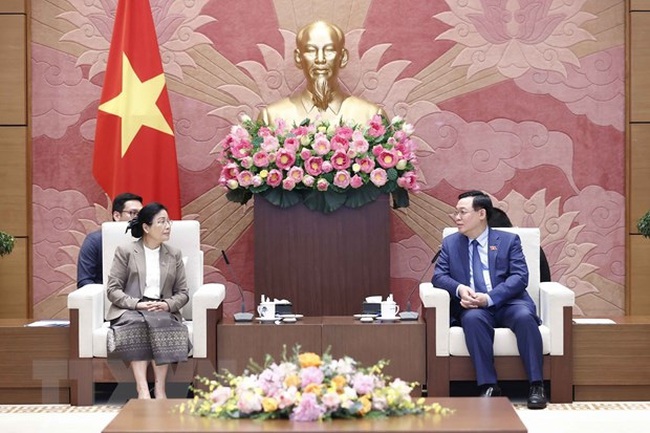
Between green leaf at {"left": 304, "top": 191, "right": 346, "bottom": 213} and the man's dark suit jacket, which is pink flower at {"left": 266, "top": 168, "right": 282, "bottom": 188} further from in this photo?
the man's dark suit jacket

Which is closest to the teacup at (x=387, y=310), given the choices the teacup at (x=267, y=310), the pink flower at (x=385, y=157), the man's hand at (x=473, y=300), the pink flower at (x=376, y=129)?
the man's hand at (x=473, y=300)

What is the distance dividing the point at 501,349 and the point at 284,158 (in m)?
1.72

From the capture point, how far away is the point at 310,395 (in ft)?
11.9

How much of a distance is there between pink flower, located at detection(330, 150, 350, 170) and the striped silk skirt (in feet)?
4.54

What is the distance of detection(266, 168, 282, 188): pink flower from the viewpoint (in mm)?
6695

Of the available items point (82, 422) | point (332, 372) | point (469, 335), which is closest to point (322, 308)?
point (469, 335)

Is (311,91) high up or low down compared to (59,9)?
down

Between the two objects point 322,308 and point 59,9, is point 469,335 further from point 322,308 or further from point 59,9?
point 59,9

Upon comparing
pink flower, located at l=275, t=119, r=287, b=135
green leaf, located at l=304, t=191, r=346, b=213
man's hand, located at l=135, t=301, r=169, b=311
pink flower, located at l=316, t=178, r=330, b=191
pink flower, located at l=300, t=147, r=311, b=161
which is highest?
pink flower, located at l=275, t=119, r=287, b=135

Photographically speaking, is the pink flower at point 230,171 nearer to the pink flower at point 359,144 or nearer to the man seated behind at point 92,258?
the man seated behind at point 92,258

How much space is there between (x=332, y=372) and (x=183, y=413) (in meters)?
0.56

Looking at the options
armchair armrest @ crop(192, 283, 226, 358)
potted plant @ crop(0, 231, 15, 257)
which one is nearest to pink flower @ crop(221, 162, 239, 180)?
armchair armrest @ crop(192, 283, 226, 358)

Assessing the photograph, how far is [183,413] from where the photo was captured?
392cm

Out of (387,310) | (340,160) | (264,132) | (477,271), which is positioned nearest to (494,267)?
(477,271)
